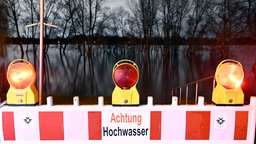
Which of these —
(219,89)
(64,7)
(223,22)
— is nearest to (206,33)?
(223,22)

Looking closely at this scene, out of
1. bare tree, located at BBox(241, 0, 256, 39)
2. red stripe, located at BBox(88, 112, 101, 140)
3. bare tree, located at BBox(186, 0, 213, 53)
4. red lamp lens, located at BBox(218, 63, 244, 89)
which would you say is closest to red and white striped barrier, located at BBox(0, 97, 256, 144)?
red stripe, located at BBox(88, 112, 101, 140)

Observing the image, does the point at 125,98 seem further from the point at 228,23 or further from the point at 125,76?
the point at 228,23

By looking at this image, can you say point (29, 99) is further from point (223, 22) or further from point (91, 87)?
point (223, 22)

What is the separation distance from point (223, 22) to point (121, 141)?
28.9 meters

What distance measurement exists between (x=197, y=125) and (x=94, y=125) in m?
1.06

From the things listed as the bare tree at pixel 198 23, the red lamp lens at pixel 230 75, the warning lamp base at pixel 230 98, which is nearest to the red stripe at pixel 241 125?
the warning lamp base at pixel 230 98

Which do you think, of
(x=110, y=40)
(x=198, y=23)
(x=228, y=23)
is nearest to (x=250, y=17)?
(x=228, y=23)

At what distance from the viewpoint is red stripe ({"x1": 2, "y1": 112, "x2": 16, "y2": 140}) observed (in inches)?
85.7

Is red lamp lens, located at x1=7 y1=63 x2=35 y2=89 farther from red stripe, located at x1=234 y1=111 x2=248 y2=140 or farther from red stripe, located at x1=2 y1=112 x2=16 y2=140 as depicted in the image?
red stripe, located at x1=234 y1=111 x2=248 y2=140

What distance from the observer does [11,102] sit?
2.21 meters

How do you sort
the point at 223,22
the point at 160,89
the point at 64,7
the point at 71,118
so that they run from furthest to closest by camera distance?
the point at 64,7
the point at 223,22
the point at 160,89
the point at 71,118

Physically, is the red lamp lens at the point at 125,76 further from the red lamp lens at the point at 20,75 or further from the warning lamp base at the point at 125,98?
the red lamp lens at the point at 20,75

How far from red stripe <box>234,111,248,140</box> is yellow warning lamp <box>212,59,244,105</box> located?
0.39 ft

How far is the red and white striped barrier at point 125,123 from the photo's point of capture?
7.17ft
